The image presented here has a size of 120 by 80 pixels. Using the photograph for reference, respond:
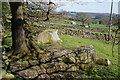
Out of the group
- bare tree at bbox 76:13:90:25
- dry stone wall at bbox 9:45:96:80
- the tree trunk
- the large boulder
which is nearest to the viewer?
dry stone wall at bbox 9:45:96:80

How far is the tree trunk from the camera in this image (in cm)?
600

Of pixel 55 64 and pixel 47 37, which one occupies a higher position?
pixel 47 37

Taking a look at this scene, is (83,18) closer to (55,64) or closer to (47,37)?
(47,37)

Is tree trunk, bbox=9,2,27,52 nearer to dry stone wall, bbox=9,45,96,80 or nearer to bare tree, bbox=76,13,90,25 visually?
dry stone wall, bbox=9,45,96,80

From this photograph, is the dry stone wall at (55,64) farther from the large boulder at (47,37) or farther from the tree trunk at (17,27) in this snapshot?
the large boulder at (47,37)

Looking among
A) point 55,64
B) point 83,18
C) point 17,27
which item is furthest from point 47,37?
point 83,18

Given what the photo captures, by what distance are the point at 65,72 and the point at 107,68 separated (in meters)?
2.45

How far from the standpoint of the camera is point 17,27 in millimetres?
6090

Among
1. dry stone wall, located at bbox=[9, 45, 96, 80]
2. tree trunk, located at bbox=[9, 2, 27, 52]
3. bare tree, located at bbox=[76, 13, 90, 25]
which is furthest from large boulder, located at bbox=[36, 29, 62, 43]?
bare tree, located at bbox=[76, 13, 90, 25]

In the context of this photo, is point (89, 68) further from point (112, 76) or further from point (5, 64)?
point (5, 64)

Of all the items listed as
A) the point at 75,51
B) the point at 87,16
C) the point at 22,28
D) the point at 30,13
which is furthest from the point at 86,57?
the point at 87,16

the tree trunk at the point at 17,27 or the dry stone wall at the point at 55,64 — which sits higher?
the tree trunk at the point at 17,27

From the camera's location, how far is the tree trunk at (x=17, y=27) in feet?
19.7

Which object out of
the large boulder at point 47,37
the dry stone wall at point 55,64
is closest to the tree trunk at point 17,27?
the dry stone wall at point 55,64
